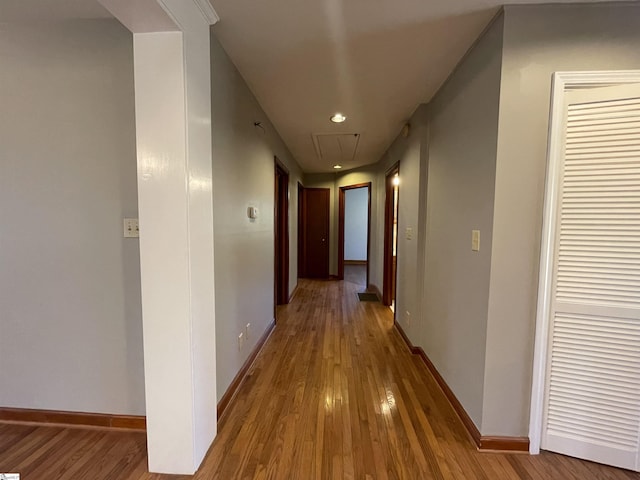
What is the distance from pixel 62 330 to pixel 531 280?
266 centimetres

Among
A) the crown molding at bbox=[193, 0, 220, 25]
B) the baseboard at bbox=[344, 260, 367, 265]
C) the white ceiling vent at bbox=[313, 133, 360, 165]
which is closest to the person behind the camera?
the crown molding at bbox=[193, 0, 220, 25]

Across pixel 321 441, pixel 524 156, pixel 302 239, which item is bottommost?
pixel 321 441

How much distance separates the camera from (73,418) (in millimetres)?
1693

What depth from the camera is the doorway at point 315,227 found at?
241 inches

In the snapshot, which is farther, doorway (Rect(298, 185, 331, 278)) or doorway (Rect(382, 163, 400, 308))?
doorway (Rect(298, 185, 331, 278))

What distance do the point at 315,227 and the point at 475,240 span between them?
4.57 m

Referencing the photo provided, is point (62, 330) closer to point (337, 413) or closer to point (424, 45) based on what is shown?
point (337, 413)

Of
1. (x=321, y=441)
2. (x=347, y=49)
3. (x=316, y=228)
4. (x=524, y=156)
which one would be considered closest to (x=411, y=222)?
(x=524, y=156)

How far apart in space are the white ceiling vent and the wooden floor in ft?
8.64

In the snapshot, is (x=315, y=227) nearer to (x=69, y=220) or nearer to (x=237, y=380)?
(x=237, y=380)

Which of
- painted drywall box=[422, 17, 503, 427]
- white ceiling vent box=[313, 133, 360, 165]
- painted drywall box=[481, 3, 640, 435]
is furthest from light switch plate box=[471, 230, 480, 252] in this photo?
white ceiling vent box=[313, 133, 360, 165]

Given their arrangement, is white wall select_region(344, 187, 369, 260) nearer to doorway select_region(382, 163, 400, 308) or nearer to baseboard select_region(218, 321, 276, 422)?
doorway select_region(382, 163, 400, 308)

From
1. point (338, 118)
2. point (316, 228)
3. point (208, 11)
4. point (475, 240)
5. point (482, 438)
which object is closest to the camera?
point (208, 11)

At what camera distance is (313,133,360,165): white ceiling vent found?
353 centimetres
